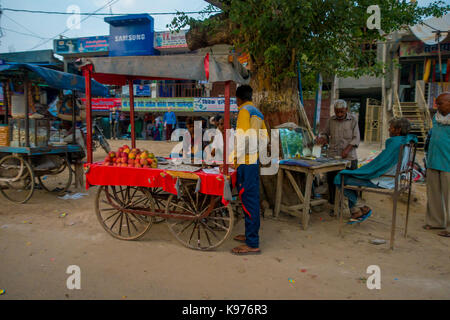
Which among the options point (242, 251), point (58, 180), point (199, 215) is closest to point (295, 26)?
point (199, 215)

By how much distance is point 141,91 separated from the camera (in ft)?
61.8

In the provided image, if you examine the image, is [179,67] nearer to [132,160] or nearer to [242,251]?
[132,160]

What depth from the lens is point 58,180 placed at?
25.2 ft

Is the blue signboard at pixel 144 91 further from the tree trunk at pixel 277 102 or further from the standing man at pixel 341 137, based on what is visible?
the standing man at pixel 341 137

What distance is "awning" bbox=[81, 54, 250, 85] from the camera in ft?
11.2

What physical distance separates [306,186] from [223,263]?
1.74m

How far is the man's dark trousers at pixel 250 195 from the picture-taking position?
3572 millimetres

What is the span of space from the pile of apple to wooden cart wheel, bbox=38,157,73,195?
2729 mm

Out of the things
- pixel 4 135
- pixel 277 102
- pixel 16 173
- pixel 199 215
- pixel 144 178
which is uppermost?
pixel 277 102

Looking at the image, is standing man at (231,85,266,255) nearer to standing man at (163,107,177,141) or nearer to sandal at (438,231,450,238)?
sandal at (438,231,450,238)
